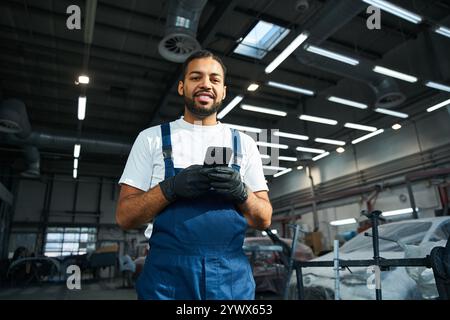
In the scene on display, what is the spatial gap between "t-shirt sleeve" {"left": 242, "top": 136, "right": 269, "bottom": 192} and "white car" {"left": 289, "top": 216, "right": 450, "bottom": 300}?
1.80 meters

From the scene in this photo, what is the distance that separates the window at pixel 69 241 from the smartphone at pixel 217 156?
1436cm

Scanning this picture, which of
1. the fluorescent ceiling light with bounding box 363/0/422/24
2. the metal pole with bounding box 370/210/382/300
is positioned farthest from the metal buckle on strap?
the fluorescent ceiling light with bounding box 363/0/422/24

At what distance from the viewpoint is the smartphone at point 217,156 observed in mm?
880

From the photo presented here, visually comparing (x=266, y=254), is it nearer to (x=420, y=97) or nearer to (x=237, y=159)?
(x=237, y=159)

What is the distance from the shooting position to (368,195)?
883 cm

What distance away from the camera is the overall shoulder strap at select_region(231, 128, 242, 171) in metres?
1.05

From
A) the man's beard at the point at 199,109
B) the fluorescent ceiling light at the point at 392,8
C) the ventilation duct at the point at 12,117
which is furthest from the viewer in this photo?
the ventilation duct at the point at 12,117

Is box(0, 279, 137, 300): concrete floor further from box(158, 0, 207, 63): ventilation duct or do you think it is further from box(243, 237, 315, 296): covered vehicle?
box(158, 0, 207, 63): ventilation duct

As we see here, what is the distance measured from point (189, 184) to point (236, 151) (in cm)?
27

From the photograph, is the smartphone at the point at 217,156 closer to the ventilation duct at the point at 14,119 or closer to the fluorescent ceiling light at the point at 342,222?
the ventilation duct at the point at 14,119

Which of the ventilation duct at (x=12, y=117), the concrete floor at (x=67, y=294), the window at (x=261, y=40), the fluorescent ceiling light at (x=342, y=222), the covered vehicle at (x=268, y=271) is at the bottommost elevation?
the concrete floor at (x=67, y=294)

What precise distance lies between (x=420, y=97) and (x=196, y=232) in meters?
8.18

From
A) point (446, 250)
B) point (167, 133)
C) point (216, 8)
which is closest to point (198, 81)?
point (167, 133)

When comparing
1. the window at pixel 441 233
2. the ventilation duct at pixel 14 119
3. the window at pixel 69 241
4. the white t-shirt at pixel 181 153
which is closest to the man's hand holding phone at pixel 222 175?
the white t-shirt at pixel 181 153
